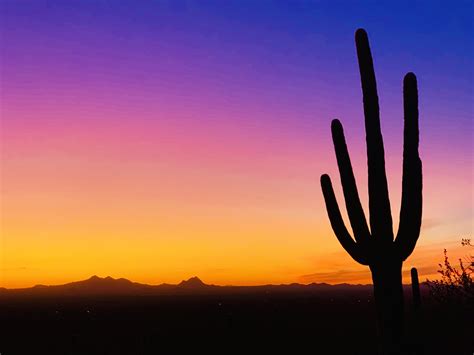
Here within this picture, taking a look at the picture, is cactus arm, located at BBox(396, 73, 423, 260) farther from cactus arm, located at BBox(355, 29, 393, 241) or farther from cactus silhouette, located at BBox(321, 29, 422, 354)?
cactus arm, located at BBox(355, 29, 393, 241)

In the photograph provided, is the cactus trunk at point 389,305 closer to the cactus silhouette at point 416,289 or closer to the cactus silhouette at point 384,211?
the cactus silhouette at point 384,211

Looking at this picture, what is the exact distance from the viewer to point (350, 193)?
9828mm

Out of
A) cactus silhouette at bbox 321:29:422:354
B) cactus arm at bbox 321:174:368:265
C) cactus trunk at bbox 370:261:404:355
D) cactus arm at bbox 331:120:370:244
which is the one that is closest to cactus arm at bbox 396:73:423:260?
cactus silhouette at bbox 321:29:422:354

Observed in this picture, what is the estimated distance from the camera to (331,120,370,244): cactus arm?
384 inches

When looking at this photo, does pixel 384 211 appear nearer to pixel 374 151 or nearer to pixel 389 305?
pixel 374 151

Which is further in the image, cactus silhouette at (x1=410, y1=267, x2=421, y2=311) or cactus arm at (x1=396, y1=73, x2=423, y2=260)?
cactus silhouette at (x1=410, y1=267, x2=421, y2=311)

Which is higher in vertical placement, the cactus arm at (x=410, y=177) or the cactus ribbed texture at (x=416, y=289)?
the cactus arm at (x=410, y=177)

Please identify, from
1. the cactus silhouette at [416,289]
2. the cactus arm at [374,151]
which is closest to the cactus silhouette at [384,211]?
the cactus arm at [374,151]

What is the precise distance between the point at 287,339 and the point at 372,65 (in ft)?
78.1

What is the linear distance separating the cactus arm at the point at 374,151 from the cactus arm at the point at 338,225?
0.57 m

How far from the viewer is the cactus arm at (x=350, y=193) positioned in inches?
384

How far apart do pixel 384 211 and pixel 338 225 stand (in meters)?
1.08

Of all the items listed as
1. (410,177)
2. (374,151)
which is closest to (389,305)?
(410,177)

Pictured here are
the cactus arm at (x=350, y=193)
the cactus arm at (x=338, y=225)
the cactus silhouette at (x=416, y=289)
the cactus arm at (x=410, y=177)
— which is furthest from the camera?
the cactus silhouette at (x=416, y=289)
